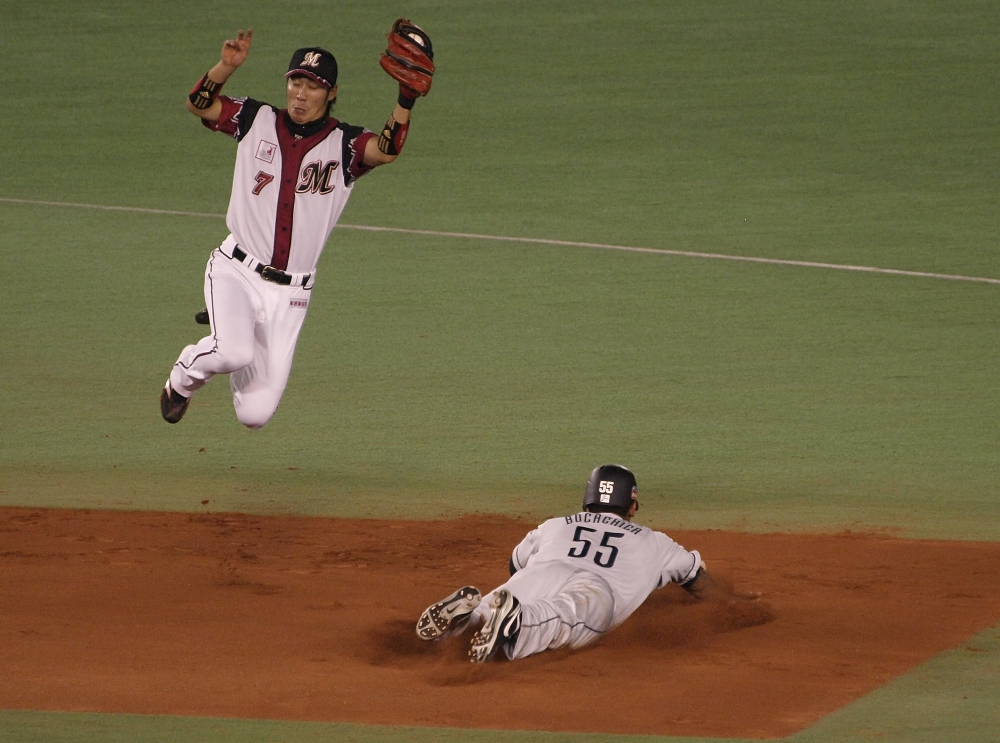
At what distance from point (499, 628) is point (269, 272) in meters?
2.75

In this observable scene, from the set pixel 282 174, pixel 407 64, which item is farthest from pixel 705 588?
pixel 282 174

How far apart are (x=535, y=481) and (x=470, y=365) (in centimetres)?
255

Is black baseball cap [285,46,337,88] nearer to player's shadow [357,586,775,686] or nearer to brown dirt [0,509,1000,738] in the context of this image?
brown dirt [0,509,1000,738]

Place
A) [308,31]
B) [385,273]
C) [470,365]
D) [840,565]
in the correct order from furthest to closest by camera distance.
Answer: [308,31]
[385,273]
[470,365]
[840,565]

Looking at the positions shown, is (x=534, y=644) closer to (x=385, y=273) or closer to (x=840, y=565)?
(x=840, y=565)

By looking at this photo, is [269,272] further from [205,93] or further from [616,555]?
[616,555]

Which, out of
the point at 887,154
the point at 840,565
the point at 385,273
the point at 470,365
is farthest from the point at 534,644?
the point at 887,154

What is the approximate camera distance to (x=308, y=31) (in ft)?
78.1

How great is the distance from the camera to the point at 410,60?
8.90 meters

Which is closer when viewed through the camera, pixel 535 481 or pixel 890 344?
pixel 535 481

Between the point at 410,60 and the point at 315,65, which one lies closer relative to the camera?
the point at 410,60

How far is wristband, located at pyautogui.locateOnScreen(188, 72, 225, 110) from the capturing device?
921 centimetres

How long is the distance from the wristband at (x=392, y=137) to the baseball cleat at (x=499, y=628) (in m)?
2.62

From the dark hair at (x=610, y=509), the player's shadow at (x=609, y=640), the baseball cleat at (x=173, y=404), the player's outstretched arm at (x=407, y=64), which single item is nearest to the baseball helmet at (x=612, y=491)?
the dark hair at (x=610, y=509)
